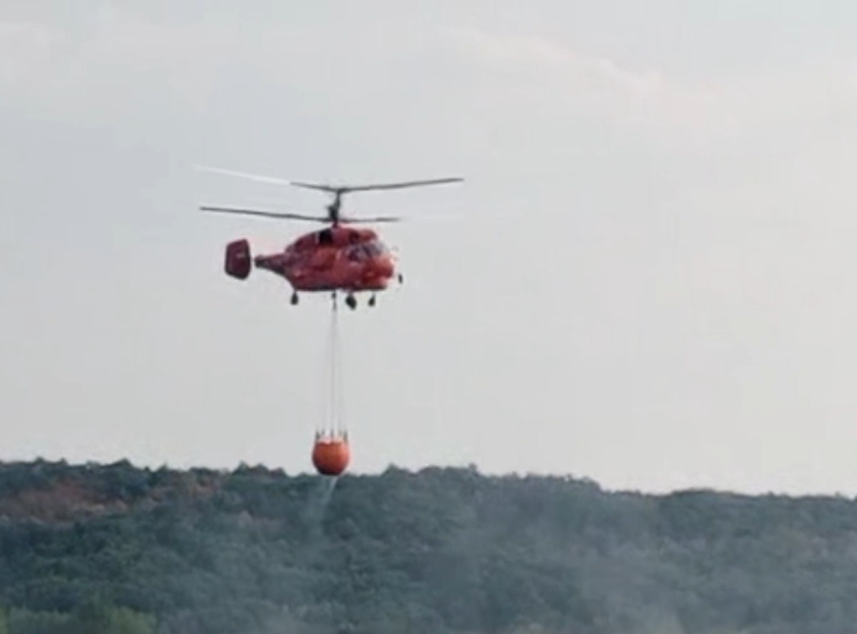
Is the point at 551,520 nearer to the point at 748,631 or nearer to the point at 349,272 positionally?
the point at 748,631

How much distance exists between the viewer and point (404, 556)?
144000 mm

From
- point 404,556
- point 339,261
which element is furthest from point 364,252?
point 404,556

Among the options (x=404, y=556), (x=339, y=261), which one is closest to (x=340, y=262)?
(x=339, y=261)

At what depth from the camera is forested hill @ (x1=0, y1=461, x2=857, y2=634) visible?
432 feet

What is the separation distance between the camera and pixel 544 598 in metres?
134

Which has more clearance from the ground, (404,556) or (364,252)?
(404,556)

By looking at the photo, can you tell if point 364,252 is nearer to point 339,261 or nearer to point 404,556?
point 339,261

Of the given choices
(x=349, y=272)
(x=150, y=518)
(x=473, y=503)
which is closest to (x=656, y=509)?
(x=473, y=503)

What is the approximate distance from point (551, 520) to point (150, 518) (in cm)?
1275

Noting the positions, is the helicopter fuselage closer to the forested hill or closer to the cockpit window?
the cockpit window

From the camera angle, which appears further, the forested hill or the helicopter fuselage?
the forested hill

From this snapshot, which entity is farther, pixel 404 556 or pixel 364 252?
pixel 404 556

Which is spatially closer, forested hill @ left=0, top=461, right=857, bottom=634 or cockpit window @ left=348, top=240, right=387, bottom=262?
cockpit window @ left=348, top=240, right=387, bottom=262

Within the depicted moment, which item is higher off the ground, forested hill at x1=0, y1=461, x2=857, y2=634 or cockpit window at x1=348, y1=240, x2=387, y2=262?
forested hill at x1=0, y1=461, x2=857, y2=634
